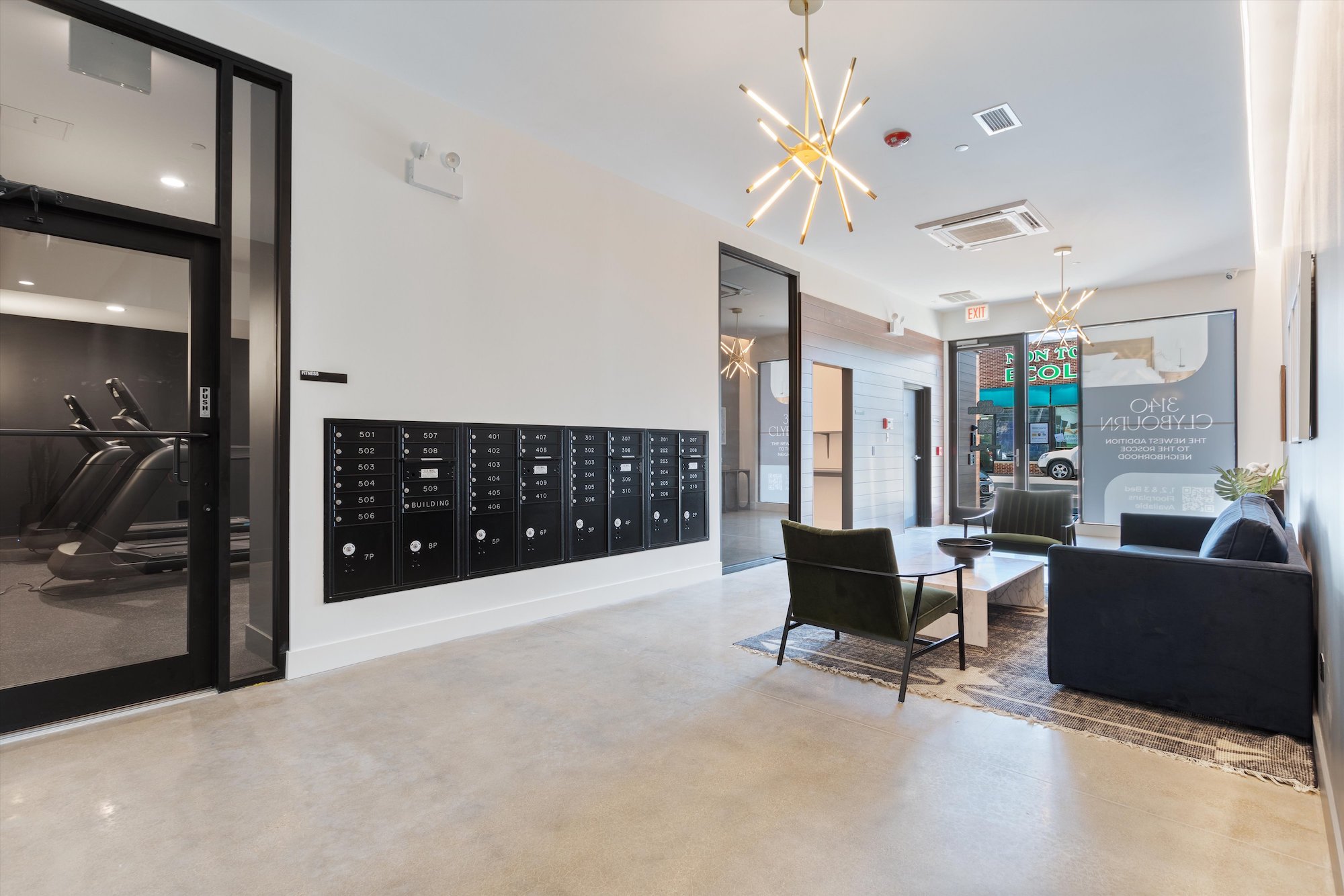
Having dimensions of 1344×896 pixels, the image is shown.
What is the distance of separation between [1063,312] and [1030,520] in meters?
4.50

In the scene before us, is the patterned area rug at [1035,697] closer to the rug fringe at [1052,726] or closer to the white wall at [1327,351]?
the rug fringe at [1052,726]

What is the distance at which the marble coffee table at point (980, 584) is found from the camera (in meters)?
3.77

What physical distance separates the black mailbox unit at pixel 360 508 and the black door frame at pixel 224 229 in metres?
0.23

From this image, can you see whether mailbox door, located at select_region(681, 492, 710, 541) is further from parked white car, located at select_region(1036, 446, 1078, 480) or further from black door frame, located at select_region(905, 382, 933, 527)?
parked white car, located at select_region(1036, 446, 1078, 480)

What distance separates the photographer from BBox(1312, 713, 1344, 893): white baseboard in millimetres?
1742

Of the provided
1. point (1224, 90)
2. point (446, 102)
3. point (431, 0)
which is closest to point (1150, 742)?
point (1224, 90)

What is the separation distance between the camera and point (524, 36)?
3.43 metres

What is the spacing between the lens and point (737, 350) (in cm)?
657

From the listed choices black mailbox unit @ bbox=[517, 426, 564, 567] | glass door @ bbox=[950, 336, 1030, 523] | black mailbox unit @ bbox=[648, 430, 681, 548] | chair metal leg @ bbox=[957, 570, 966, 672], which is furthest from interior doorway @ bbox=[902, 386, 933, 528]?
black mailbox unit @ bbox=[517, 426, 564, 567]

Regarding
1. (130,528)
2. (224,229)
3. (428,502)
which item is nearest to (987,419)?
(428,502)

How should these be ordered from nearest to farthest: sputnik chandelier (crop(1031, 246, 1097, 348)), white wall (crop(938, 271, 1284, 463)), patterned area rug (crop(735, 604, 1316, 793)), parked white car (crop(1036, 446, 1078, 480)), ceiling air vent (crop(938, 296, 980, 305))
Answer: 1. patterned area rug (crop(735, 604, 1316, 793))
2. sputnik chandelier (crop(1031, 246, 1097, 348))
3. white wall (crop(938, 271, 1284, 463))
4. parked white car (crop(1036, 446, 1078, 480))
5. ceiling air vent (crop(938, 296, 980, 305))

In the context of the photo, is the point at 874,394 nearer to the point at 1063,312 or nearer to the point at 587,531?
the point at 1063,312

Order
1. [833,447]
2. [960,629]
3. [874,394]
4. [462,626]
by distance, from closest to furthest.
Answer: [960,629] < [462,626] < [833,447] < [874,394]

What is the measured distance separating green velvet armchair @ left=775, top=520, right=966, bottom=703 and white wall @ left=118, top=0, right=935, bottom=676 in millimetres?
1918
